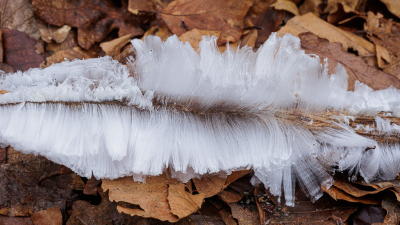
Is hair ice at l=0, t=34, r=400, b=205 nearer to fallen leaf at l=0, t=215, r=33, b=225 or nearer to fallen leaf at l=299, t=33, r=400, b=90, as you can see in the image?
fallen leaf at l=299, t=33, r=400, b=90

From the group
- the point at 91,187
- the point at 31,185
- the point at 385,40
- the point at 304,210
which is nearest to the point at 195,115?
the point at 91,187

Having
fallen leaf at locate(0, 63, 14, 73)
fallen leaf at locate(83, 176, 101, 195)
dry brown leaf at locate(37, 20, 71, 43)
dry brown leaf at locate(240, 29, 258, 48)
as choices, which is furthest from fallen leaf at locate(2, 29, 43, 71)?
dry brown leaf at locate(240, 29, 258, 48)

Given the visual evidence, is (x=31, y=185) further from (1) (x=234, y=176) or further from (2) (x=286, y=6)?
(2) (x=286, y=6)

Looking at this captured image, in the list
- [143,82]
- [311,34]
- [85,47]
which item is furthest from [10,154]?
[311,34]

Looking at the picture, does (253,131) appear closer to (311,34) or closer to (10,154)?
(311,34)

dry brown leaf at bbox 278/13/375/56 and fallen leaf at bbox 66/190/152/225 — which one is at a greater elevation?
dry brown leaf at bbox 278/13/375/56

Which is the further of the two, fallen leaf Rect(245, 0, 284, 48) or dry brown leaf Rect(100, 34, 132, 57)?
fallen leaf Rect(245, 0, 284, 48)
